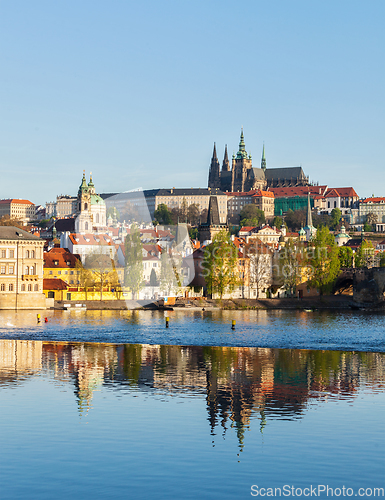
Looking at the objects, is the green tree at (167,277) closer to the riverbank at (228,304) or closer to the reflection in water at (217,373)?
the riverbank at (228,304)

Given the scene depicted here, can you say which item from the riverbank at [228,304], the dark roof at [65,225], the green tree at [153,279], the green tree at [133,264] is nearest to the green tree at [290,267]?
the riverbank at [228,304]

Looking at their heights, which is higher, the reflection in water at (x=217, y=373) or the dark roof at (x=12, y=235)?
the dark roof at (x=12, y=235)

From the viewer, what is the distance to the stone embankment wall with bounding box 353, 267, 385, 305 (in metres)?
96.6

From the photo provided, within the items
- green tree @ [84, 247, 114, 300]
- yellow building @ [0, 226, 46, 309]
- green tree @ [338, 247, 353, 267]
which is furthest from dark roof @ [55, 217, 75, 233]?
yellow building @ [0, 226, 46, 309]

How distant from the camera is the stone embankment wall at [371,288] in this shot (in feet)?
317

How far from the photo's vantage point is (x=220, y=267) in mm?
91438

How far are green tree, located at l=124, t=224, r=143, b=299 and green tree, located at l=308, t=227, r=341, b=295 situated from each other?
24613mm

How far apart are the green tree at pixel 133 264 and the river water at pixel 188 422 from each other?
150ft

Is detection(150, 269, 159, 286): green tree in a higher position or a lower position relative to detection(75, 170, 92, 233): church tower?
lower

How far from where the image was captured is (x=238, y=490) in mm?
15156

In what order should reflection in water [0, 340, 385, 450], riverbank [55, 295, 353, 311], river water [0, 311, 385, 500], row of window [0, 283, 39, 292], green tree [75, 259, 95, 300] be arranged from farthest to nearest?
1. green tree [75, 259, 95, 300]
2. riverbank [55, 295, 353, 311]
3. row of window [0, 283, 39, 292]
4. reflection in water [0, 340, 385, 450]
5. river water [0, 311, 385, 500]

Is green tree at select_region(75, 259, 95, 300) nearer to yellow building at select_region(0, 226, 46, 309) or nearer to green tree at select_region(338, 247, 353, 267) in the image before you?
yellow building at select_region(0, 226, 46, 309)

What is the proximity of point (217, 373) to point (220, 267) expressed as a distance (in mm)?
60602

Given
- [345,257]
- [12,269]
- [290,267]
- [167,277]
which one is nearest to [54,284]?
[12,269]
